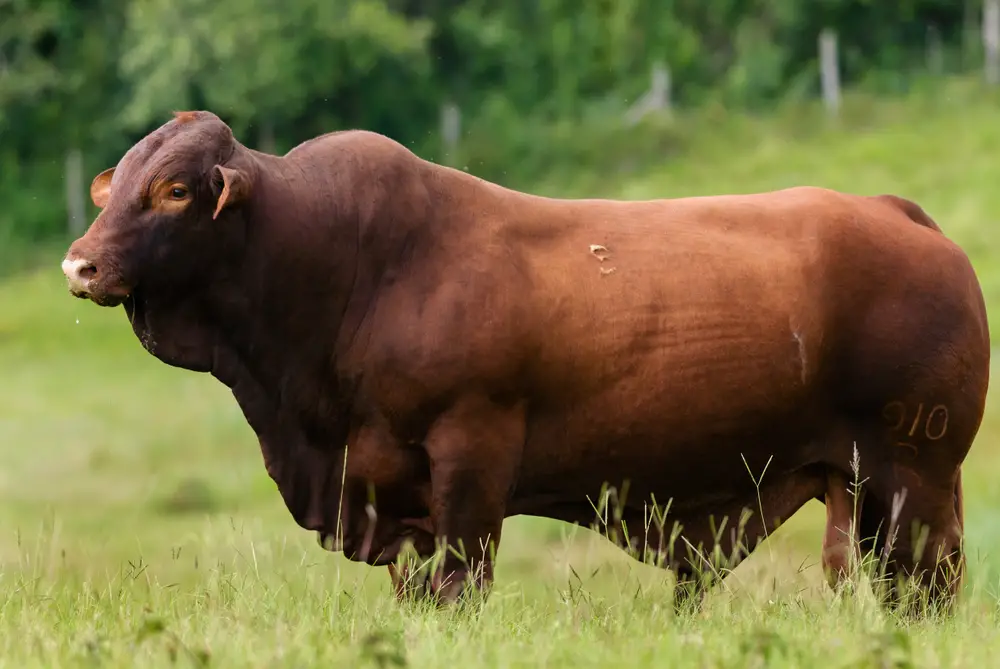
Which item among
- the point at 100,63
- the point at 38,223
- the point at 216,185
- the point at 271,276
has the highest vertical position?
the point at 216,185

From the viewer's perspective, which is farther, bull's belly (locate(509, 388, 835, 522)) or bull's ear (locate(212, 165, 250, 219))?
bull's belly (locate(509, 388, 835, 522))

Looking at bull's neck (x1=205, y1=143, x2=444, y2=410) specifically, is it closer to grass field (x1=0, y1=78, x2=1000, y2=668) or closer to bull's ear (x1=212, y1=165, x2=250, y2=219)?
bull's ear (x1=212, y1=165, x2=250, y2=219)

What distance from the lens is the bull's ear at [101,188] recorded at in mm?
5477

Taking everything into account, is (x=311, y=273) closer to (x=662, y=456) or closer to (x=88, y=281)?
(x=88, y=281)

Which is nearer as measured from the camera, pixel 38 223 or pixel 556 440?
pixel 556 440

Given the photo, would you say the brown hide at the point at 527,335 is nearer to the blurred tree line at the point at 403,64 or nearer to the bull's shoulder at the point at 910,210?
the bull's shoulder at the point at 910,210

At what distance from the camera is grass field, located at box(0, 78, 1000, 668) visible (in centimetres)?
399

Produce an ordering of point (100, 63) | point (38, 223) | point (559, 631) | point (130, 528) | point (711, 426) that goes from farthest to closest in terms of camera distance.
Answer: point (100, 63) < point (38, 223) < point (130, 528) < point (711, 426) < point (559, 631)

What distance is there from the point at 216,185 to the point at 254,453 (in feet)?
29.1

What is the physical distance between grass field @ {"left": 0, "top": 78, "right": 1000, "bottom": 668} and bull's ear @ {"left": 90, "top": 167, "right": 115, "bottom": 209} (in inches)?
46.5

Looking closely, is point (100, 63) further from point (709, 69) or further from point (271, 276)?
point (271, 276)

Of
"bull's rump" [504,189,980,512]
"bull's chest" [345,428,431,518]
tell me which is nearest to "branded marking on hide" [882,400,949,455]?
"bull's rump" [504,189,980,512]

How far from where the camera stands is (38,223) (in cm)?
2481

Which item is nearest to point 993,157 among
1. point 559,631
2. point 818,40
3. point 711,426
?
point 818,40
